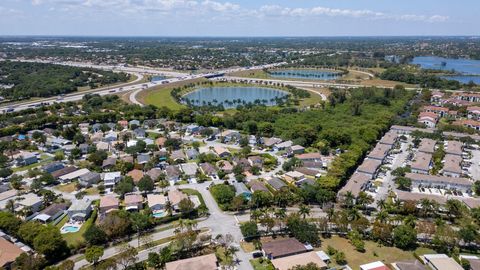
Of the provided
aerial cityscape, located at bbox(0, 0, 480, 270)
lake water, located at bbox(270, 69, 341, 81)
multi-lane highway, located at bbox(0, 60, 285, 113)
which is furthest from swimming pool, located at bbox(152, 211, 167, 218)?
lake water, located at bbox(270, 69, 341, 81)

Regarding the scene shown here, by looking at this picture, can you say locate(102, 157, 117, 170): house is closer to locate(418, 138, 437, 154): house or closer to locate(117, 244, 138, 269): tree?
locate(117, 244, 138, 269): tree

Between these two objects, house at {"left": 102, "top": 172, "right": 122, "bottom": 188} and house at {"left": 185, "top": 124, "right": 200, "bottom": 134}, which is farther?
house at {"left": 185, "top": 124, "right": 200, "bottom": 134}

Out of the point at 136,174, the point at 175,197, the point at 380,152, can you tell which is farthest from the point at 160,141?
the point at 380,152

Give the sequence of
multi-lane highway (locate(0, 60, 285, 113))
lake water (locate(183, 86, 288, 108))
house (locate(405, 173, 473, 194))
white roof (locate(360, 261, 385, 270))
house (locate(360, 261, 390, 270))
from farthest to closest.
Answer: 1. lake water (locate(183, 86, 288, 108))
2. multi-lane highway (locate(0, 60, 285, 113))
3. house (locate(405, 173, 473, 194))
4. white roof (locate(360, 261, 385, 270))
5. house (locate(360, 261, 390, 270))

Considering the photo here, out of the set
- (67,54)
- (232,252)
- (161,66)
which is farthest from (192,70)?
(232,252)

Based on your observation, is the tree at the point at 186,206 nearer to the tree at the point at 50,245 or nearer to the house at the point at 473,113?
the tree at the point at 50,245

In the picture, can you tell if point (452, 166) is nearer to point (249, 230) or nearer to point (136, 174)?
point (249, 230)
